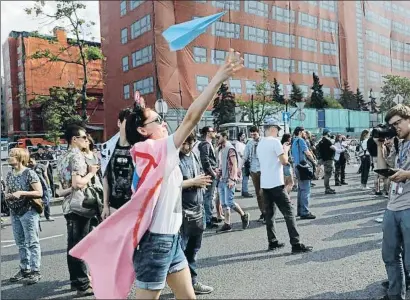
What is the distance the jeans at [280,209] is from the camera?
4.69m

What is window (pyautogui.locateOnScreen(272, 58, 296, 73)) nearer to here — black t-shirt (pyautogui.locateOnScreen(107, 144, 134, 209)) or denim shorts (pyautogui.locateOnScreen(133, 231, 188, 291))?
black t-shirt (pyautogui.locateOnScreen(107, 144, 134, 209))

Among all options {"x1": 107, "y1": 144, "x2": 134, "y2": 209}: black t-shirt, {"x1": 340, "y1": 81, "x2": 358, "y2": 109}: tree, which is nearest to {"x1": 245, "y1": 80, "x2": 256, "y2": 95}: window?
{"x1": 340, "y1": 81, "x2": 358, "y2": 109}: tree

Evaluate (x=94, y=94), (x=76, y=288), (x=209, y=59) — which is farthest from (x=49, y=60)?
(x=76, y=288)

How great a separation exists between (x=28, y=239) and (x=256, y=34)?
3.96 m

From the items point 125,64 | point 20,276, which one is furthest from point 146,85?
point 20,276

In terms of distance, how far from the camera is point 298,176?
6.86 m

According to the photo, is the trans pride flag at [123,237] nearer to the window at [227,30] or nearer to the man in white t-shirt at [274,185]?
the man in white t-shirt at [274,185]

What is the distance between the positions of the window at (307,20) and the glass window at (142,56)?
3.74 metres

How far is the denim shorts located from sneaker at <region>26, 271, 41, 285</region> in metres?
2.70

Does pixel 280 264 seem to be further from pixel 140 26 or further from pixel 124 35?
pixel 124 35

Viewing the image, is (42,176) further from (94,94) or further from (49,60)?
(94,94)

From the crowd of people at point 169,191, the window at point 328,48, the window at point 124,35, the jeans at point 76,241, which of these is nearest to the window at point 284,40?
the window at point 328,48

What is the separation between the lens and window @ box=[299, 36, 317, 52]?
5.57 m

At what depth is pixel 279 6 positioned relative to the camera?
5.91 metres
